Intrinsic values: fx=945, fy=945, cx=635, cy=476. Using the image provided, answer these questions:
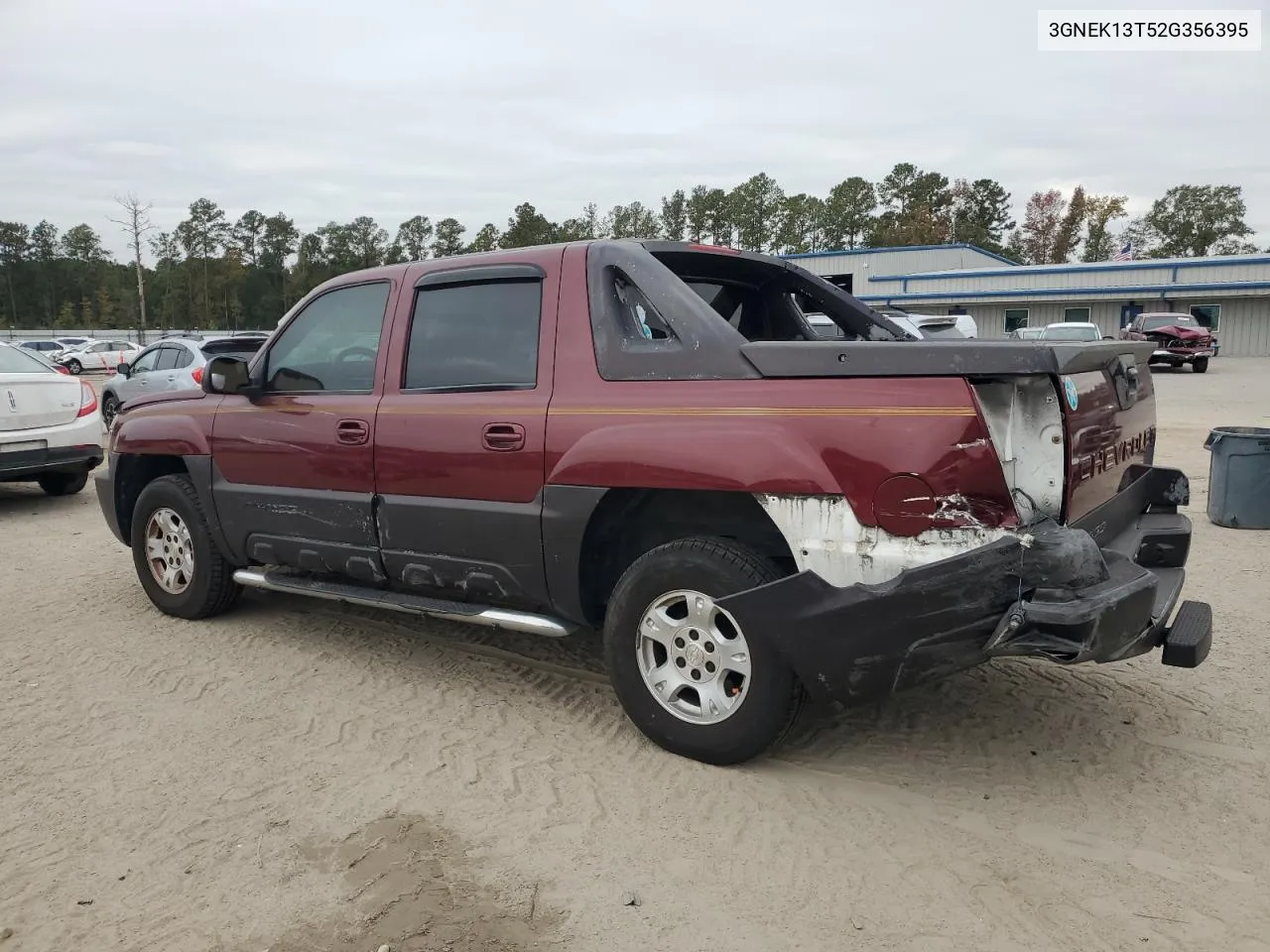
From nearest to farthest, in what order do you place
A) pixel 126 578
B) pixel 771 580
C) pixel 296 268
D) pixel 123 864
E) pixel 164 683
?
pixel 123 864
pixel 771 580
pixel 164 683
pixel 126 578
pixel 296 268

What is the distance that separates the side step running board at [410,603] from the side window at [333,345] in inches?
38.5

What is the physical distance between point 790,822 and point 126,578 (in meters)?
5.34

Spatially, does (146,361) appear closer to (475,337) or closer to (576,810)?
(475,337)

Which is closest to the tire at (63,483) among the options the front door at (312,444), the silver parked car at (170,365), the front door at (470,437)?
the silver parked car at (170,365)

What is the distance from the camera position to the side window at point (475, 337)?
4027mm

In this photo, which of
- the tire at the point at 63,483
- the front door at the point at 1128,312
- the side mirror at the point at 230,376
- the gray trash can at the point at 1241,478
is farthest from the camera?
the front door at the point at 1128,312

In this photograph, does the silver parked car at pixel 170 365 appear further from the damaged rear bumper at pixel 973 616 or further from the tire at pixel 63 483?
the damaged rear bumper at pixel 973 616

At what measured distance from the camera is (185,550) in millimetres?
5449

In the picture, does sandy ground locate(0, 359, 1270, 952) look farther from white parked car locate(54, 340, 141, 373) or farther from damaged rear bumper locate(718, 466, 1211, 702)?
white parked car locate(54, 340, 141, 373)

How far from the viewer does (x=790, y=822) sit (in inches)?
126

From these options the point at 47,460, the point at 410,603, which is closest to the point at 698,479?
the point at 410,603

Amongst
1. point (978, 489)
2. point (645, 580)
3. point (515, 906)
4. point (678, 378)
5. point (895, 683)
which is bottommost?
point (515, 906)

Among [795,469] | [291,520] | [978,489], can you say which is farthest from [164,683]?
[978,489]

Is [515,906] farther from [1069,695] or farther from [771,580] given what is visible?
[1069,695]
